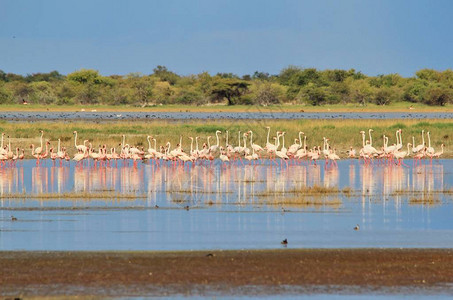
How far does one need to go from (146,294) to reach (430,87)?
98821 mm

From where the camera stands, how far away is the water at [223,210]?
1591cm

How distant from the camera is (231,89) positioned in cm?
10812

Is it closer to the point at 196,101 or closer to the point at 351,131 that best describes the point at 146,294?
the point at 351,131

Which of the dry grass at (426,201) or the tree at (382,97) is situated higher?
the tree at (382,97)

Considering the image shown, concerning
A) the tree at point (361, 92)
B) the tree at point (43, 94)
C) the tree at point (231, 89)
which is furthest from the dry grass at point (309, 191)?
the tree at point (43, 94)

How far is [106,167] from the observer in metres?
33.2

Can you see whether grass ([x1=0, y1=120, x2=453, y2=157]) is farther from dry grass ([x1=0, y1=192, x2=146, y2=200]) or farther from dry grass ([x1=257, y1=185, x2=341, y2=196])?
dry grass ([x1=0, y1=192, x2=146, y2=200])

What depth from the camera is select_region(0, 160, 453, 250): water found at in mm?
15914

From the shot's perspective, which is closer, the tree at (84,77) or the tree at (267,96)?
the tree at (267,96)

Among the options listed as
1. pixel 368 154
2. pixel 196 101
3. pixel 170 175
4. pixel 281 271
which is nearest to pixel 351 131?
pixel 368 154

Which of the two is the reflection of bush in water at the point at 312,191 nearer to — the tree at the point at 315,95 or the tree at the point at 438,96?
the tree at the point at 438,96

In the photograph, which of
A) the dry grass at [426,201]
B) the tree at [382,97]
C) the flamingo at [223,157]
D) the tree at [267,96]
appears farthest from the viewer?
the tree at [267,96]

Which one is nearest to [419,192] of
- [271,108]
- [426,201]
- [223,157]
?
[426,201]

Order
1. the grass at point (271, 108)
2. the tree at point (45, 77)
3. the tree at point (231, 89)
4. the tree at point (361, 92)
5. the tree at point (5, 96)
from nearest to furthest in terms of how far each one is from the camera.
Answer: the grass at point (271, 108) → the tree at point (5, 96) → the tree at point (231, 89) → the tree at point (361, 92) → the tree at point (45, 77)
